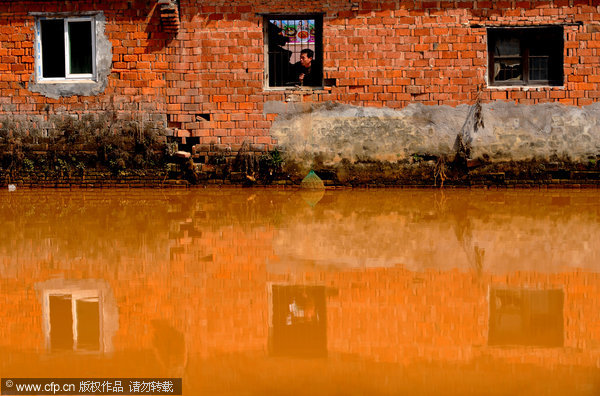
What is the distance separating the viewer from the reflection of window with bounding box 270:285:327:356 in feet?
9.78

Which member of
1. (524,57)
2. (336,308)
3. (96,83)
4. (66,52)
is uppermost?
(66,52)

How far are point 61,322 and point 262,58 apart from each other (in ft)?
23.3

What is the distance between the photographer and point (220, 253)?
A: 5.05 metres

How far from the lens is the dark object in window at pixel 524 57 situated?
987 cm

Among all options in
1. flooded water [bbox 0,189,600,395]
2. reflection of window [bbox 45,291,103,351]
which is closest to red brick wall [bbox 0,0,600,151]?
flooded water [bbox 0,189,600,395]

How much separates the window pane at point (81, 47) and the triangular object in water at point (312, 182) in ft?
11.8

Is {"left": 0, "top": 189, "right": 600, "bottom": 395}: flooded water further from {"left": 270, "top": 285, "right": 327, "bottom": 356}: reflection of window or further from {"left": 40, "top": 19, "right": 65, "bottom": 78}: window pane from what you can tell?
{"left": 40, "top": 19, "right": 65, "bottom": 78}: window pane

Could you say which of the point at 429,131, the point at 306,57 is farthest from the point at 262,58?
the point at 429,131

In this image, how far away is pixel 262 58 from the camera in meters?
9.88

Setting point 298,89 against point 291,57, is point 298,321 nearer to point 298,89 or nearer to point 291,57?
point 298,89

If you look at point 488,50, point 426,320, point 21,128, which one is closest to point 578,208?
point 488,50

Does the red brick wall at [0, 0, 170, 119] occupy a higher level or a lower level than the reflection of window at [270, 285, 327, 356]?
higher

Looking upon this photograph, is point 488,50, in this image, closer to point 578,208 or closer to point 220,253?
point 578,208

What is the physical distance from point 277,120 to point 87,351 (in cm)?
727
